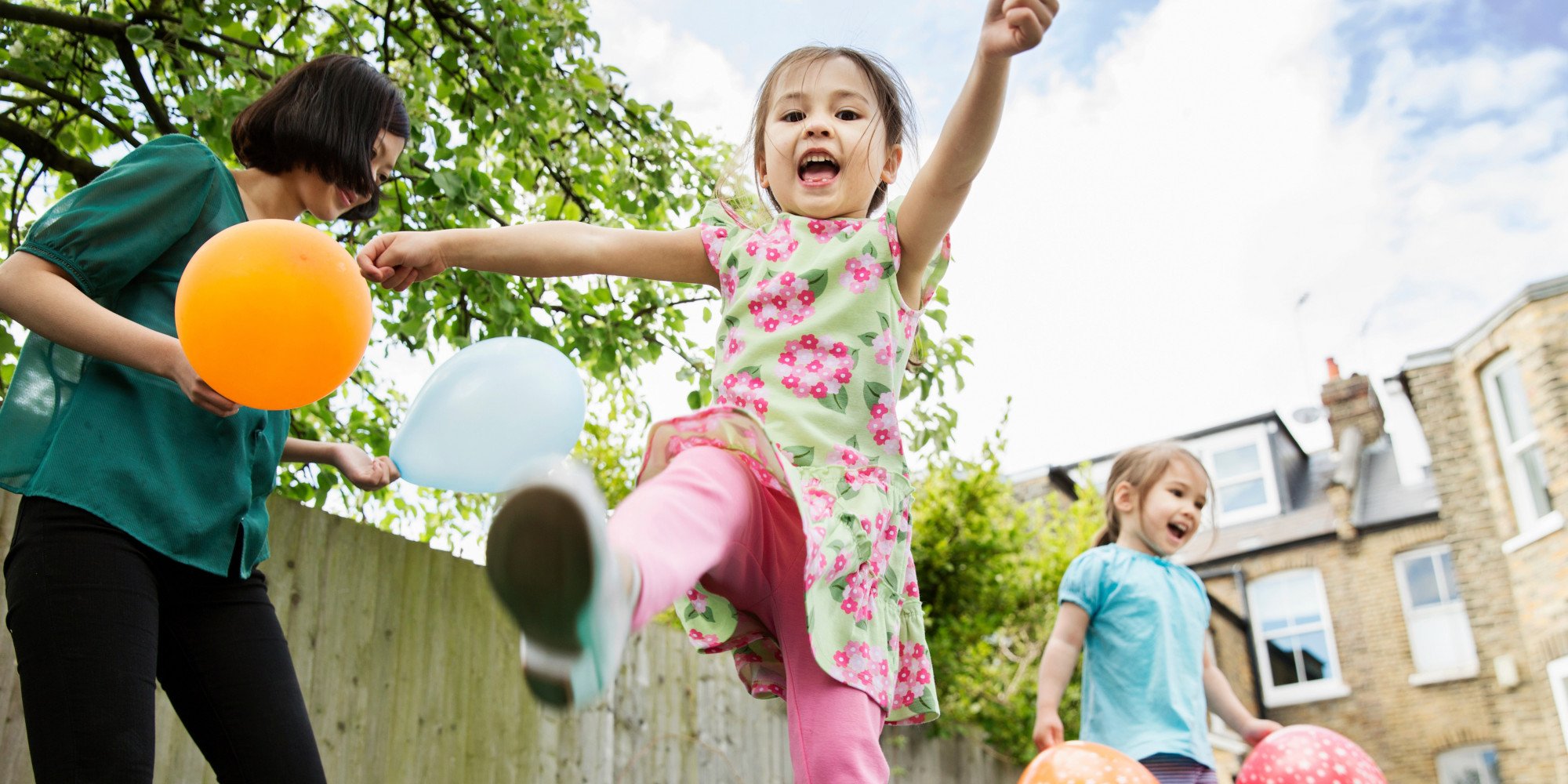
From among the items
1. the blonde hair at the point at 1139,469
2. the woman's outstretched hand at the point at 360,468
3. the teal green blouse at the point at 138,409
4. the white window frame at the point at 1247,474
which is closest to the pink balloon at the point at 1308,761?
the blonde hair at the point at 1139,469

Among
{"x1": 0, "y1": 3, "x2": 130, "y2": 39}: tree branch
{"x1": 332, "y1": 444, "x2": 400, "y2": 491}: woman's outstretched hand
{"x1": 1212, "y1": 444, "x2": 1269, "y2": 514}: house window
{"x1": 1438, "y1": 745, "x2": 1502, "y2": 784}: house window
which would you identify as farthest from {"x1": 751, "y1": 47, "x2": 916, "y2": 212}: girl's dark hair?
{"x1": 1212, "y1": 444, "x2": 1269, "y2": 514}: house window

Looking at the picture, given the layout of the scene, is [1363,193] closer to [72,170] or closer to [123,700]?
[72,170]

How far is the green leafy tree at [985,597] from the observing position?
22.8 feet

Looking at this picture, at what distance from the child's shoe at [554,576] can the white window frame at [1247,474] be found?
1709cm

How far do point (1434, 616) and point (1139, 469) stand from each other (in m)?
13.8

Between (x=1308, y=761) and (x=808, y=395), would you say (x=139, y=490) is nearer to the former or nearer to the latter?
(x=808, y=395)

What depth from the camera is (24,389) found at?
5.25 ft

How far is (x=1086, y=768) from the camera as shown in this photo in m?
2.47

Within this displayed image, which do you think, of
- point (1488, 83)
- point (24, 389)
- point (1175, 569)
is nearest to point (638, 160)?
point (1175, 569)

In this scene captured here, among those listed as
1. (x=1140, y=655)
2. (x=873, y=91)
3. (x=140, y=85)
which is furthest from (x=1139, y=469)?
(x=140, y=85)

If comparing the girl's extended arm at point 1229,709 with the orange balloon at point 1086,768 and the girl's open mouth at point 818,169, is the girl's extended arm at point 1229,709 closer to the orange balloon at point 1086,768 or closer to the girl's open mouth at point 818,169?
the orange balloon at point 1086,768

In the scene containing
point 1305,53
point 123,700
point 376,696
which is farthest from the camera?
point 1305,53

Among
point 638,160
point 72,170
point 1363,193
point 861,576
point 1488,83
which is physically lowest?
point 861,576

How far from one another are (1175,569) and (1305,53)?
1205 centimetres
